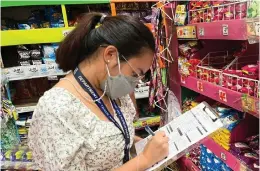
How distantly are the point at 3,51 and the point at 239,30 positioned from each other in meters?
2.36

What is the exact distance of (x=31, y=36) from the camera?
88.0 inches

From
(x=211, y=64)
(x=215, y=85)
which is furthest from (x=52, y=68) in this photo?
(x=215, y=85)

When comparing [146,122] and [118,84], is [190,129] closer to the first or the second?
[118,84]

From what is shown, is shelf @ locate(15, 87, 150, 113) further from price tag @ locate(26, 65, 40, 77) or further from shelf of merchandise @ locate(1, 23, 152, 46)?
shelf of merchandise @ locate(1, 23, 152, 46)

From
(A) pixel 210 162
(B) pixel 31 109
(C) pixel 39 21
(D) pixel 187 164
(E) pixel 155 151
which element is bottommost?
(D) pixel 187 164

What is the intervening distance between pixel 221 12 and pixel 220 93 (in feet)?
1.43

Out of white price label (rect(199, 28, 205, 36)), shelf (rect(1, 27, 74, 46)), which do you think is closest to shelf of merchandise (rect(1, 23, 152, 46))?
shelf (rect(1, 27, 74, 46))

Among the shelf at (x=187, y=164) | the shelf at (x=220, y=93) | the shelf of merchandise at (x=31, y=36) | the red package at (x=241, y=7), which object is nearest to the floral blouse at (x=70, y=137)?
the shelf at (x=220, y=93)

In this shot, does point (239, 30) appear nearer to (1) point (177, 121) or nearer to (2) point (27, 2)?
(1) point (177, 121)

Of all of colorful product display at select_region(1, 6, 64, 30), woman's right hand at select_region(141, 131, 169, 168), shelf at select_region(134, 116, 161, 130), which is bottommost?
shelf at select_region(134, 116, 161, 130)

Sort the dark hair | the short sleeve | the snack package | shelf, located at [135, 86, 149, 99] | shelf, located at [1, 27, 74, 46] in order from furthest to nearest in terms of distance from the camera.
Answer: shelf, located at [135, 86, 149, 99] < shelf, located at [1, 27, 74, 46] < the snack package < the dark hair < the short sleeve

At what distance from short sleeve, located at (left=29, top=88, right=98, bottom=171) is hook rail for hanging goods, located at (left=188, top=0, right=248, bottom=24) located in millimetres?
881

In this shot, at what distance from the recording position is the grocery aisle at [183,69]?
4.12 ft

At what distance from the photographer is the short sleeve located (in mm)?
912
